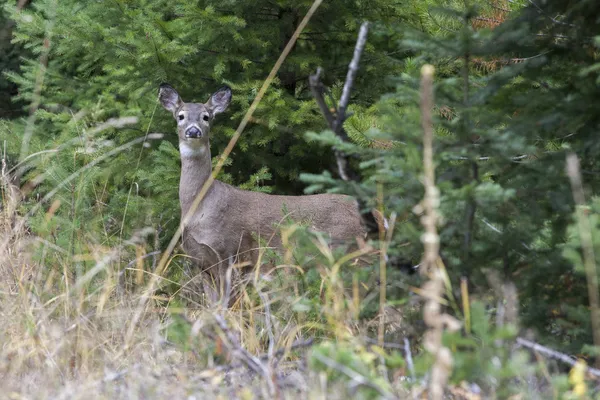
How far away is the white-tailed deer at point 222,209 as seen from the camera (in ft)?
22.1

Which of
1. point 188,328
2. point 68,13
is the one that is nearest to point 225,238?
point 68,13

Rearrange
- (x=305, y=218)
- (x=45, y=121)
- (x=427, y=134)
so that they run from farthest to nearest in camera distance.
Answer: (x=45, y=121) < (x=305, y=218) < (x=427, y=134)

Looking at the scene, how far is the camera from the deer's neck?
7.06 m

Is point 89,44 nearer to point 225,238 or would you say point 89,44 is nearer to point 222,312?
point 225,238

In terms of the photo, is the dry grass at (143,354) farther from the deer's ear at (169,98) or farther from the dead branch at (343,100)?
the deer's ear at (169,98)

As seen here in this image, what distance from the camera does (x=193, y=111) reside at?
6.88 metres

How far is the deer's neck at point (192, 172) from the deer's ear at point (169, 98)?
12.3 inches

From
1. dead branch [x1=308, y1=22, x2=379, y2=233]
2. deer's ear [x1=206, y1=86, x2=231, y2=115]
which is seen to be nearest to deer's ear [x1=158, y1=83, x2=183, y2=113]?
deer's ear [x1=206, y1=86, x2=231, y2=115]

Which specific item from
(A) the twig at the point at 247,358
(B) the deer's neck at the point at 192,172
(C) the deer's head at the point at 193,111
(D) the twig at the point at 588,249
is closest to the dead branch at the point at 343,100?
(A) the twig at the point at 247,358

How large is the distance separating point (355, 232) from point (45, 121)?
4.17 m

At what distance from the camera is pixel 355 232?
693 centimetres

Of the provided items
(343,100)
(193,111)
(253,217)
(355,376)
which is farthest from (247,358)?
(193,111)

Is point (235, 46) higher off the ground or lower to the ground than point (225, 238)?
higher

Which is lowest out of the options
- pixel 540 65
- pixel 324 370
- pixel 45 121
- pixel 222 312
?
pixel 45 121
